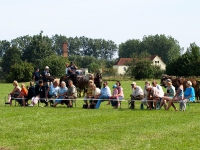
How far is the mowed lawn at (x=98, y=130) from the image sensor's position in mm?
11438

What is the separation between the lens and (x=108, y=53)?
17112 centimetres

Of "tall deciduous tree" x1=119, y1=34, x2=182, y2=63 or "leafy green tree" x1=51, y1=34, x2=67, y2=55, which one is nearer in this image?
"tall deciduous tree" x1=119, y1=34, x2=182, y2=63

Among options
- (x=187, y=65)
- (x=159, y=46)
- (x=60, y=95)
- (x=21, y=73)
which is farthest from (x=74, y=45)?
(x=60, y=95)

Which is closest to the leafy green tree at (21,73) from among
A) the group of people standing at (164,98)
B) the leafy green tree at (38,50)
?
the leafy green tree at (38,50)

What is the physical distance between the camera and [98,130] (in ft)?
44.8

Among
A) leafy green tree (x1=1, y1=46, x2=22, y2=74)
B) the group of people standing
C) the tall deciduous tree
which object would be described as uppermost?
the tall deciduous tree

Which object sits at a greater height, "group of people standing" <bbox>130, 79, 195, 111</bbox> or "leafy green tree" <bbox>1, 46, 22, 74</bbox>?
"leafy green tree" <bbox>1, 46, 22, 74</bbox>

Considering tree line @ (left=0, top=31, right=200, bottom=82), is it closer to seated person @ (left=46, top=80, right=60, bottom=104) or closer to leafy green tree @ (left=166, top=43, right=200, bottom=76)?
leafy green tree @ (left=166, top=43, right=200, bottom=76)

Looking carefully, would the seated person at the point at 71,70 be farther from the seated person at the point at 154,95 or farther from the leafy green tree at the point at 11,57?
the leafy green tree at the point at 11,57

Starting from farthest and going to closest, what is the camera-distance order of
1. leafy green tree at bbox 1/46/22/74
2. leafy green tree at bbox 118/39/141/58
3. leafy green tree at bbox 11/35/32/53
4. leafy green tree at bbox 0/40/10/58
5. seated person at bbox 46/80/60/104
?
leafy green tree at bbox 0/40/10/58 → leafy green tree at bbox 118/39/141/58 → leafy green tree at bbox 11/35/32/53 → leafy green tree at bbox 1/46/22/74 → seated person at bbox 46/80/60/104

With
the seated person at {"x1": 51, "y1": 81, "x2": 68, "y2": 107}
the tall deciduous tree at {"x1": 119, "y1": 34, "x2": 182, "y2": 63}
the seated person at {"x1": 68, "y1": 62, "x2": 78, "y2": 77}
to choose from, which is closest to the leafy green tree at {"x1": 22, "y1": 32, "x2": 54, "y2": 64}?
the tall deciduous tree at {"x1": 119, "y1": 34, "x2": 182, "y2": 63}

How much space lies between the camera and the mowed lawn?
1144 centimetres

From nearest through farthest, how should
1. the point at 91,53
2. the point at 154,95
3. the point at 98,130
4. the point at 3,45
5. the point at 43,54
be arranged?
the point at 98,130
the point at 154,95
the point at 43,54
the point at 3,45
the point at 91,53

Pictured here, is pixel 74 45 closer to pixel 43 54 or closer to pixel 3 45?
pixel 3 45
